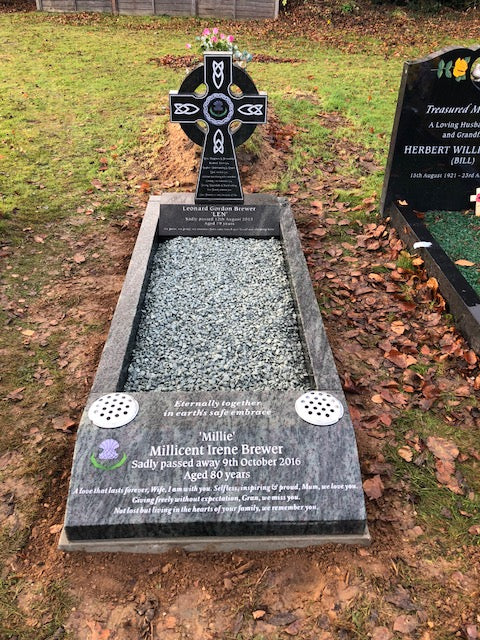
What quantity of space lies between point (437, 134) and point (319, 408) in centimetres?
385

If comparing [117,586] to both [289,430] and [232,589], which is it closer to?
[232,589]

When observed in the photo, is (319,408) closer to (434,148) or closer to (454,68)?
(434,148)

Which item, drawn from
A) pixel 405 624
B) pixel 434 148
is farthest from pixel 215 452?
pixel 434 148

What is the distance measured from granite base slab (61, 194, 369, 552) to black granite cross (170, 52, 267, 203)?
3.26 metres

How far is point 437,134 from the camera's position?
564 cm

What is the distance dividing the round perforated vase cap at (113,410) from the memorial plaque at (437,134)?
13.5 feet

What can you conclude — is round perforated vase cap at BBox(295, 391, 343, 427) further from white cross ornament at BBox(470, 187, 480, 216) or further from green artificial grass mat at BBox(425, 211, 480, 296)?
white cross ornament at BBox(470, 187, 480, 216)

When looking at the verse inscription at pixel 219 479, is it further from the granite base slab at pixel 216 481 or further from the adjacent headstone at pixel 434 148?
the adjacent headstone at pixel 434 148

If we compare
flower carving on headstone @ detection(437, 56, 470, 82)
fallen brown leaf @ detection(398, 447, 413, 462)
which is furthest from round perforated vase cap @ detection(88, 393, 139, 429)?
flower carving on headstone @ detection(437, 56, 470, 82)

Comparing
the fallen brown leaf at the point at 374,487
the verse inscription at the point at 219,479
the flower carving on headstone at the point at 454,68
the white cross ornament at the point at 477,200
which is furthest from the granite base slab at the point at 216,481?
the flower carving on headstone at the point at 454,68

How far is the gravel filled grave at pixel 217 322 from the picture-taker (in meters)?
3.76

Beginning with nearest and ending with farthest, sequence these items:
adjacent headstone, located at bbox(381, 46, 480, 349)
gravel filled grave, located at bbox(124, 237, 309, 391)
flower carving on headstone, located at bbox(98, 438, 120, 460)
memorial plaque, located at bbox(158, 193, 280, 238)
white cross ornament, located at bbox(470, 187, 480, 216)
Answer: flower carving on headstone, located at bbox(98, 438, 120, 460)
gravel filled grave, located at bbox(124, 237, 309, 391)
adjacent headstone, located at bbox(381, 46, 480, 349)
memorial plaque, located at bbox(158, 193, 280, 238)
white cross ornament, located at bbox(470, 187, 480, 216)

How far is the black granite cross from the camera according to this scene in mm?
5414

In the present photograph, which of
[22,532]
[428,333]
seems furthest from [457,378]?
[22,532]
